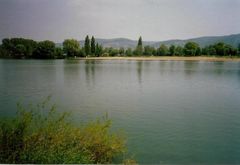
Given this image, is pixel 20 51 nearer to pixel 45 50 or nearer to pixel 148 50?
pixel 45 50

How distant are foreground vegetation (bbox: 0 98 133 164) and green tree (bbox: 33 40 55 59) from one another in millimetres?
1766

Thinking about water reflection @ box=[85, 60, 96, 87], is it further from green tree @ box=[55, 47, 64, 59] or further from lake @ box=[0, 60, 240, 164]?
green tree @ box=[55, 47, 64, 59]

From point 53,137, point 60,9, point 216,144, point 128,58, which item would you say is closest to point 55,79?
point 128,58

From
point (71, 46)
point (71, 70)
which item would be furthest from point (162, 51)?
point (71, 46)

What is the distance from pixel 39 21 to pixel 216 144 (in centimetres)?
322

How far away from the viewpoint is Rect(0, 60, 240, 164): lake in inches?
150

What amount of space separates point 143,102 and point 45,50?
208cm

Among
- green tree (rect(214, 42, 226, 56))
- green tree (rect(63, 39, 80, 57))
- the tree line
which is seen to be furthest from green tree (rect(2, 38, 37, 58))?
green tree (rect(214, 42, 226, 56))

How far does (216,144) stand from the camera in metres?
3.95

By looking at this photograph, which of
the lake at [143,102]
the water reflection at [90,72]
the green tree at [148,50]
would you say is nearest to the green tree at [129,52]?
the lake at [143,102]

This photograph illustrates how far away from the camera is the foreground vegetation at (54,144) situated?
2820 mm

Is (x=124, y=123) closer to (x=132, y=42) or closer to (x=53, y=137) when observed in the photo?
(x=132, y=42)

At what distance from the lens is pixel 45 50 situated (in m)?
4.78

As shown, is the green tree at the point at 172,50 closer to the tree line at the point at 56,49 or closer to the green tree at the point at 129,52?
the tree line at the point at 56,49
